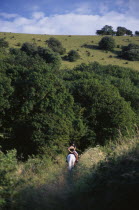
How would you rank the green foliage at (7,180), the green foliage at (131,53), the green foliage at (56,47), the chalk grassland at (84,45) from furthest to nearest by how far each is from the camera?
the green foliage at (131,53) → the chalk grassland at (84,45) → the green foliage at (56,47) → the green foliage at (7,180)

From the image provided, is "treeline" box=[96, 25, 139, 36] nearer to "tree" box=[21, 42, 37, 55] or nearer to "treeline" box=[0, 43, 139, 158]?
"tree" box=[21, 42, 37, 55]

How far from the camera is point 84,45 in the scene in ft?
199

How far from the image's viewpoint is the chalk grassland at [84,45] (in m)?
52.3

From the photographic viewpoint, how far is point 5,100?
2111 cm

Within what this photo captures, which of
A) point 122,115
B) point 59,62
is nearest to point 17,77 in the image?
point 122,115

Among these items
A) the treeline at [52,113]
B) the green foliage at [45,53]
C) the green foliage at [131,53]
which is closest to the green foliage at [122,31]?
the green foliage at [131,53]

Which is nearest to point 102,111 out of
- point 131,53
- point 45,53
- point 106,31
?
point 45,53

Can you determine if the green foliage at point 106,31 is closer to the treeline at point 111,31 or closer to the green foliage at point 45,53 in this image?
the treeline at point 111,31

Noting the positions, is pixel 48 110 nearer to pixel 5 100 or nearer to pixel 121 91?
pixel 5 100

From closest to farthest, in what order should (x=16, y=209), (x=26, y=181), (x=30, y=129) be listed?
(x=16, y=209)
(x=26, y=181)
(x=30, y=129)

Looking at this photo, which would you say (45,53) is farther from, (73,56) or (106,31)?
(106,31)

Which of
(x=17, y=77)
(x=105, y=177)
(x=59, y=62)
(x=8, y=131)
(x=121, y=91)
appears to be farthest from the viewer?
(x=59, y=62)

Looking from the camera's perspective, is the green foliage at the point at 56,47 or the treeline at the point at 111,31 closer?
the green foliage at the point at 56,47

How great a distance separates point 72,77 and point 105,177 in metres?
28.8
